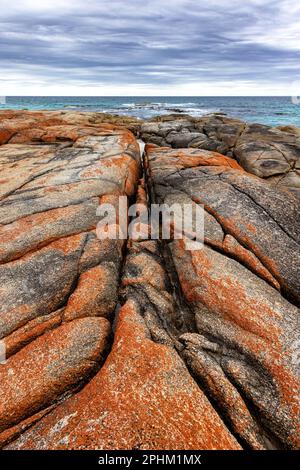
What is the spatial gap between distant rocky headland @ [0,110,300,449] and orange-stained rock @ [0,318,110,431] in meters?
0.02

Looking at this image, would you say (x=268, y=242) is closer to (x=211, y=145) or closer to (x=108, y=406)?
(x=108, y=406)

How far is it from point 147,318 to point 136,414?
2132mm

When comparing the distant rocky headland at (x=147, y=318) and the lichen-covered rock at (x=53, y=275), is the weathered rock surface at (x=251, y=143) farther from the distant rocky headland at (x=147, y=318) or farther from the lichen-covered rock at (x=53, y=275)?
the lichen-covered rock at (x=53, y=275)

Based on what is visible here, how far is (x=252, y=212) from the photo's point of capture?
921 cm

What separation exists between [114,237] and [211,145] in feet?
41.6

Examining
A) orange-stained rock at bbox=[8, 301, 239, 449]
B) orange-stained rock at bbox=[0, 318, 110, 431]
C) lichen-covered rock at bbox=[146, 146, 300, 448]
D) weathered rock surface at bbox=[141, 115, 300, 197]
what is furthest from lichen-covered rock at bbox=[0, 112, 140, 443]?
weathered rock surface at bbox=[141, 115, 300, 197]

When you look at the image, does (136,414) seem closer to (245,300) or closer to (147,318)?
(147,318)

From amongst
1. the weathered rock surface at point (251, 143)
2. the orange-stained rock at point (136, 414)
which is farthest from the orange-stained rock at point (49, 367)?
the weathered rock surface at point (251, 143)

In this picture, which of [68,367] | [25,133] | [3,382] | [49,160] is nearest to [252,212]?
[68,367]

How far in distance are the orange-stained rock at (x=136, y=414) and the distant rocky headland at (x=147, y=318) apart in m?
0.02

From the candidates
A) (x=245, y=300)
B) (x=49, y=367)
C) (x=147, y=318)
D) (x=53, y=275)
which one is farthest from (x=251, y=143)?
(x=49, y=367)

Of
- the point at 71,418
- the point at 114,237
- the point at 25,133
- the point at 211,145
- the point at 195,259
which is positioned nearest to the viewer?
the point at 71,418

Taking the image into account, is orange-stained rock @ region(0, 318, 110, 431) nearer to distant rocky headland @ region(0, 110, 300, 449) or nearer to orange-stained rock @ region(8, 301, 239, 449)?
distant rocky headland @ region(0, 110, 300, 449)
